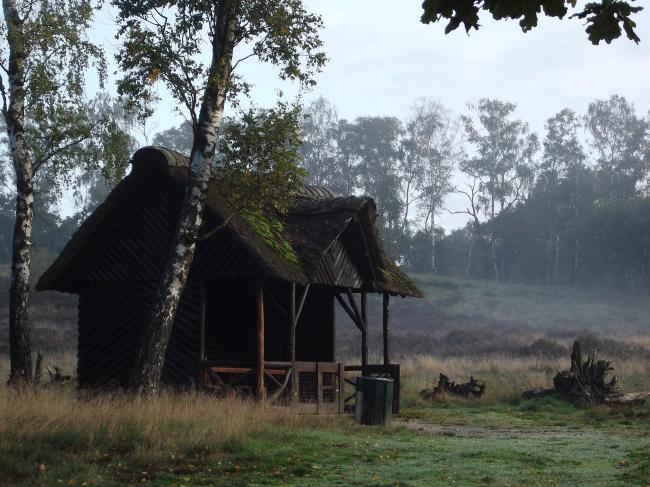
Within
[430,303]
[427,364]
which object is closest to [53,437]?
[427,364]

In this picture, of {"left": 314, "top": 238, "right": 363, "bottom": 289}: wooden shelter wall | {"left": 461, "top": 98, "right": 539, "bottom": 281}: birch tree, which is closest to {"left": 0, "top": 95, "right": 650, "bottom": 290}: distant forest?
{"left": 461, "top": 98, "right": 539, "bottom": 281}: birch tree

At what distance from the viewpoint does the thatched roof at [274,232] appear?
63.1ft

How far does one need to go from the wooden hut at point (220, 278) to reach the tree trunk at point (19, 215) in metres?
2.09

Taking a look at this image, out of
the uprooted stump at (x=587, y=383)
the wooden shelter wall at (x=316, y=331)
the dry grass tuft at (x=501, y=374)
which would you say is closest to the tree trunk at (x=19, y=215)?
the wooden shelter wall at (x=316, y=331)

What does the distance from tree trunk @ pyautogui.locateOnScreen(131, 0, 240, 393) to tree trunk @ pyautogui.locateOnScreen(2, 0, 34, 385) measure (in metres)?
3.47

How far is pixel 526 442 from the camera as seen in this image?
49.9 ft

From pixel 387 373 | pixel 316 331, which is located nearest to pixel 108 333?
pixel 316 331

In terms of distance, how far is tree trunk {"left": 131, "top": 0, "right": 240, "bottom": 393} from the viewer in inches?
681

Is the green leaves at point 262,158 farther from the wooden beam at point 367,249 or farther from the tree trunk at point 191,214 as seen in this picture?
the wooden beam at point 367,249

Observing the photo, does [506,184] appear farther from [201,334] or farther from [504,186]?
[201,334]

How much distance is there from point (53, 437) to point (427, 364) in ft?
83.4

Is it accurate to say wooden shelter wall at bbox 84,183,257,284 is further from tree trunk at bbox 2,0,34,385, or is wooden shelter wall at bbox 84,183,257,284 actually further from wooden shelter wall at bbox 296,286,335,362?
wooden shelter wall at bbox 296,286,335,362

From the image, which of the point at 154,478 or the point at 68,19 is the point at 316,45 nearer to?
the point at 68,19

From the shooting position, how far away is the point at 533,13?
5.81 m
